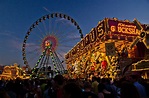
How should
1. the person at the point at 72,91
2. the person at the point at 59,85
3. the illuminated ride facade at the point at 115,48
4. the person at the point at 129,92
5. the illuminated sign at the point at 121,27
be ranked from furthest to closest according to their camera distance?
the illuminated sign at the point at 121,27, the illuminated ride facade at the point at 115,48, the person at the point at 59,85, the person at the point at 129,92, the person at the point at 72,91

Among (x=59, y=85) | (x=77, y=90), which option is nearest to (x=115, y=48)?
(x=59, y=85)

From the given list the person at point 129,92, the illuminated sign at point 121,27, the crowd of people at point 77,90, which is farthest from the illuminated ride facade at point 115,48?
the person at point 129,92

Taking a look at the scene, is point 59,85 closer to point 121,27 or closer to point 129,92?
point 129,92

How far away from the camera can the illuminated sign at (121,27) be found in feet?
90.7

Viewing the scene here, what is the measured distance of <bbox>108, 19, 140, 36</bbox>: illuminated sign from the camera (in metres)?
27.7

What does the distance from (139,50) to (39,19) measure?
16121 millimetres

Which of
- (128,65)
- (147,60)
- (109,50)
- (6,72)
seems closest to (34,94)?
(109,50)

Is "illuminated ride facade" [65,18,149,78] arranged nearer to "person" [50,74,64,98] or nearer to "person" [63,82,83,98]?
"person" [50,74,64,98]

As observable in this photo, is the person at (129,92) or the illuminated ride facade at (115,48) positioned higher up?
the illuminated ride facade at (115,48)

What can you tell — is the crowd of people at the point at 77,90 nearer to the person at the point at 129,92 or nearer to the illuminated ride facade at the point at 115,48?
the person at the point at 129,92

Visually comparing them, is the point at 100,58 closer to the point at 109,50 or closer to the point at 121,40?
the point at 121,40

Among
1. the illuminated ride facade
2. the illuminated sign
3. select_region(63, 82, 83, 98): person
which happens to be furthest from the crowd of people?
the illuminated sign

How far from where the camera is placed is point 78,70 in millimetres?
34562

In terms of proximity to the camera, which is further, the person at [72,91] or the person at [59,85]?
the person at [59,85]
